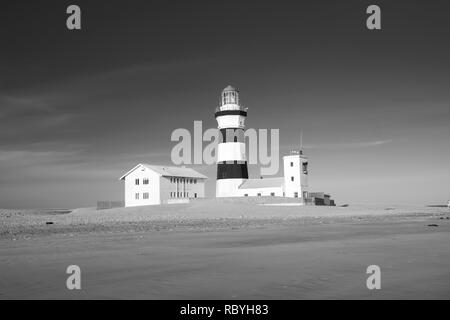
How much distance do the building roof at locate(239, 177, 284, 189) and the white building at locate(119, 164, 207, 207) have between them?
847 centimetres

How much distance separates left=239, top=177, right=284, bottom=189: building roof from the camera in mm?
59688

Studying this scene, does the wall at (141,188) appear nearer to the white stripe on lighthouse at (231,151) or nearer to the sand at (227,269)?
the white stripe on lighthouse at (231,151)

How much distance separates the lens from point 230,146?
194 ft

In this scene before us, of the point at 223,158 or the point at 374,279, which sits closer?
the point at 374,279

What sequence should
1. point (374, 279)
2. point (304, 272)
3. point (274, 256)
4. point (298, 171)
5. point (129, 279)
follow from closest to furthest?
point (374, 279) → point (129, 279) → point (304, 272) → point (274, 256) → point (298, 171)

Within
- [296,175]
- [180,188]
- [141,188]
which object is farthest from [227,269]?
[180,188]

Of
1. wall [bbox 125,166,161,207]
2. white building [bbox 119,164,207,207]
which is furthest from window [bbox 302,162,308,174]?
wall [bbox 125,166,161,207]

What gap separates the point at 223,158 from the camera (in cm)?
5969

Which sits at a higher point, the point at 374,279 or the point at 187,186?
the point at 187,186

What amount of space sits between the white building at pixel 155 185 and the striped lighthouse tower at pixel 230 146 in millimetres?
5856

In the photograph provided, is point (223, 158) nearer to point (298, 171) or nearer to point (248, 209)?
point (298, 171)

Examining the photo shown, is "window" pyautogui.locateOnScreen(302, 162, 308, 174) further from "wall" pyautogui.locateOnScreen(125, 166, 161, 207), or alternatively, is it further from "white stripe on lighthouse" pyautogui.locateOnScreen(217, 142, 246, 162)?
"wall" pyautogui.locateOnScreen(125, 166, 161, 207)
